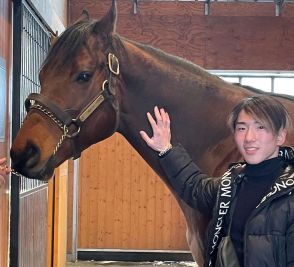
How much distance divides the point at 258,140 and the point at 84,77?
66cm

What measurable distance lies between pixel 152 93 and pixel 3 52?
1082 millimetres

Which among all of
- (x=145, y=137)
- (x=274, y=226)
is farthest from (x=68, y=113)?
(x=274, y=226)

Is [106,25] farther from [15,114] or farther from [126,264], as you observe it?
[126,264]

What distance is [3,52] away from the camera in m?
2.30

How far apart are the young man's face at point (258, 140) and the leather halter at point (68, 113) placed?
55 cm

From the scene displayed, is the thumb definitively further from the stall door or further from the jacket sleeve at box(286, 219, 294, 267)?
the stall door

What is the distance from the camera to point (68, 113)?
1521 millimetres

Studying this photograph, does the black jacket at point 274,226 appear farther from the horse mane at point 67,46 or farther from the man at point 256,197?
the horse mane at point 67,46

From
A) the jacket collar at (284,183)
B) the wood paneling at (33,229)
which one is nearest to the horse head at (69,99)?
the jacket collar at (284,183)

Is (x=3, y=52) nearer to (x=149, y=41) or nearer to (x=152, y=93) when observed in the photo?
(x=152, y=93)

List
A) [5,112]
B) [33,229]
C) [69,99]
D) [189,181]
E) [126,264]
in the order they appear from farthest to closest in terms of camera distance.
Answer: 1. [126,264]
2. [33,229]
3. [5,112]
4. [69,99]
5. [189,181]

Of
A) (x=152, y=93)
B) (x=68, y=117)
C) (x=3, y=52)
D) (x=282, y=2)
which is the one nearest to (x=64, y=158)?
(x=68, y=117)

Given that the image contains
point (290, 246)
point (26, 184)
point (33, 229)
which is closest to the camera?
point (290, 246)

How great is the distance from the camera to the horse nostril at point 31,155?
1.48 metres
